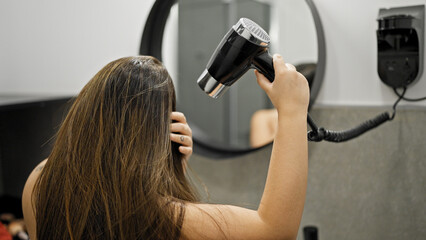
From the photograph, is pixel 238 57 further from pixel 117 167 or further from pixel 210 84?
pixel 117 167

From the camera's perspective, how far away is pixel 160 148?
2.09ft

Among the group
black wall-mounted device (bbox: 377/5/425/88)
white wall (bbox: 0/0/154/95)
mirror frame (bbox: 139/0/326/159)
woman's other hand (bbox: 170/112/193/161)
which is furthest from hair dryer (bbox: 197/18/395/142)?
white wall (bbox: 0/0/154/95)

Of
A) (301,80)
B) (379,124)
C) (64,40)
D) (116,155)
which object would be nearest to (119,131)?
(116,155)

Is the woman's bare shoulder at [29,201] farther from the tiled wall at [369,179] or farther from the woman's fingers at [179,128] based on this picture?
the tiled wall at [369,179]

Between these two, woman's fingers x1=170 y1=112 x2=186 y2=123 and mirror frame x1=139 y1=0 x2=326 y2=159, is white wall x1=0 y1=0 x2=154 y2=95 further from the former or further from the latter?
woman's fingers x1=170 y1=112 x2=186 y2=123

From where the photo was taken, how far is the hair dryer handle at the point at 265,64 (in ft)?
1.92

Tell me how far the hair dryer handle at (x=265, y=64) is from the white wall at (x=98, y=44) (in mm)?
378

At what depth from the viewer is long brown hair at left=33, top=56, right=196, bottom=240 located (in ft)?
1.99

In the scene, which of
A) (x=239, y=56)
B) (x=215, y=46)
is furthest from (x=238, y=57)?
(x=215, y=46)

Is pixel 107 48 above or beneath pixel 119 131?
above

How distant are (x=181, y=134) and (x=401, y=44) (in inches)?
18.6

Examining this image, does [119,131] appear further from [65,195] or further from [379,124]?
[379,124]

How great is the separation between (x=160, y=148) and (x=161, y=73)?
4.8 inches

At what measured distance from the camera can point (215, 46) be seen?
1531 millimetres
